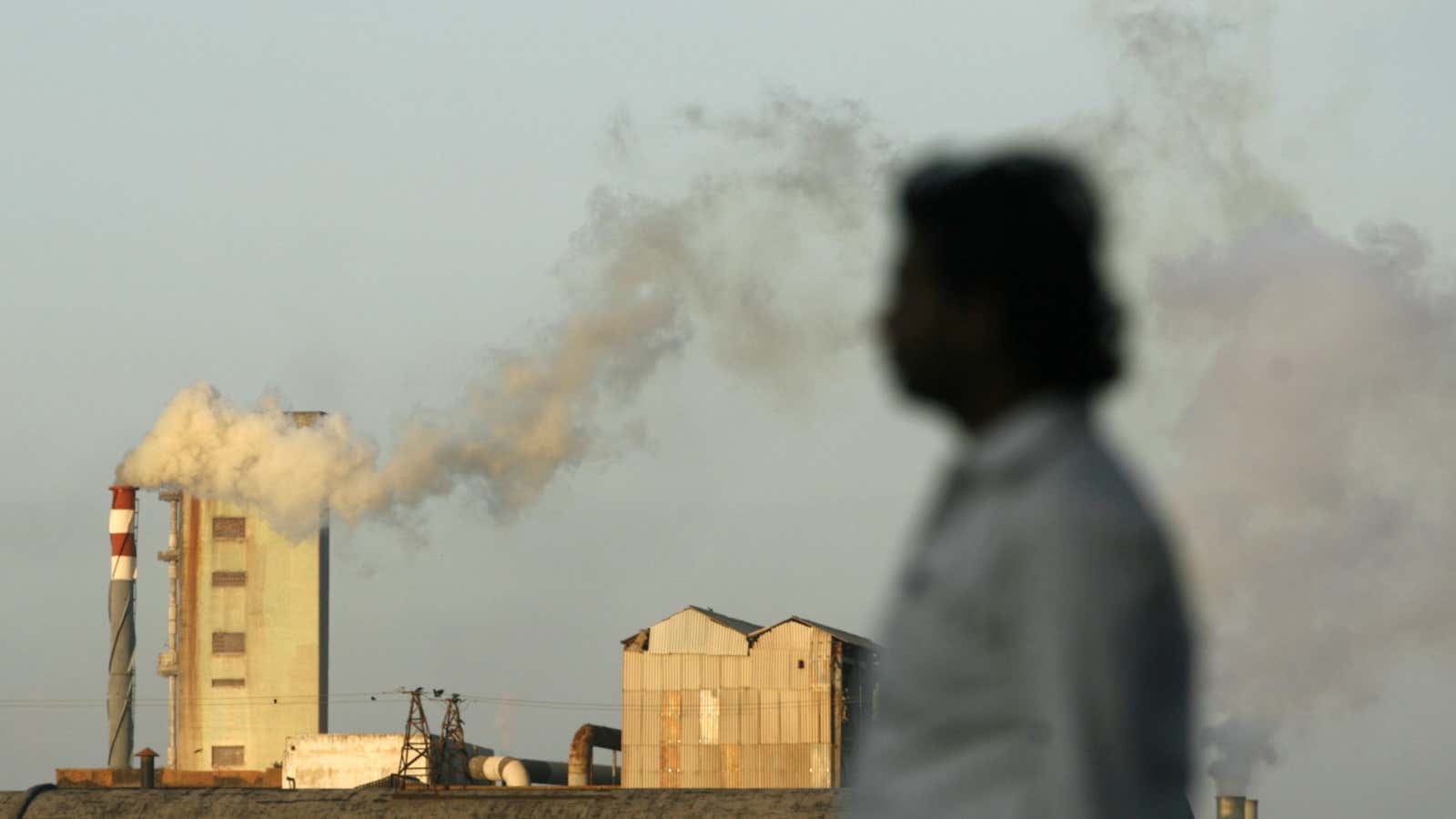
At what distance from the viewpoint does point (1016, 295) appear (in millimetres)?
3215

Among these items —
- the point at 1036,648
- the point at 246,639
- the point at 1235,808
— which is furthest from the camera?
the point at 246,639

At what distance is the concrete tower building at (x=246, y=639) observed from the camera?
351 feet

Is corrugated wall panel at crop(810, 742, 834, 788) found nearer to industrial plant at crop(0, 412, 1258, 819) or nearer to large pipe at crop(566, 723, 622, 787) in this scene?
industrial plant at crop(0, 412, 1258, 819)

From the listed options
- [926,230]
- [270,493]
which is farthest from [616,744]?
[926,230]

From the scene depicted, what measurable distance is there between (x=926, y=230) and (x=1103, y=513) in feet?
2.02

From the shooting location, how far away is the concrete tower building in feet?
351

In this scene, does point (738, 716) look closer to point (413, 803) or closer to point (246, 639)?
point (413, 803)

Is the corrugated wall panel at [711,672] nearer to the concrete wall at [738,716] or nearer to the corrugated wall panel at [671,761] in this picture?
the concrete wall at [738,716]

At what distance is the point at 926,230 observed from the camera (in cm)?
329

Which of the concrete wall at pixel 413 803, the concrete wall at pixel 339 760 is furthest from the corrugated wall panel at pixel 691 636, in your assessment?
the concrete wall at pixel 413 803

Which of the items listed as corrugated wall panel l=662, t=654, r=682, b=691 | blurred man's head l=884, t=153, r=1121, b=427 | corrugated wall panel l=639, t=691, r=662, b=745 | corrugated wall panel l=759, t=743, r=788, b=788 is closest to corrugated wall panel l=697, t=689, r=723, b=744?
corrugated wall panel l=662, t=654, r=682, b=691

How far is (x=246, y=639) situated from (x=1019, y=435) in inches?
4265

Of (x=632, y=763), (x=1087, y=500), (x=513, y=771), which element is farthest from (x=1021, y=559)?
(x=513, y=771)

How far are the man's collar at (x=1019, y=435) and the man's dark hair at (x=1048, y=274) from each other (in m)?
0.07
